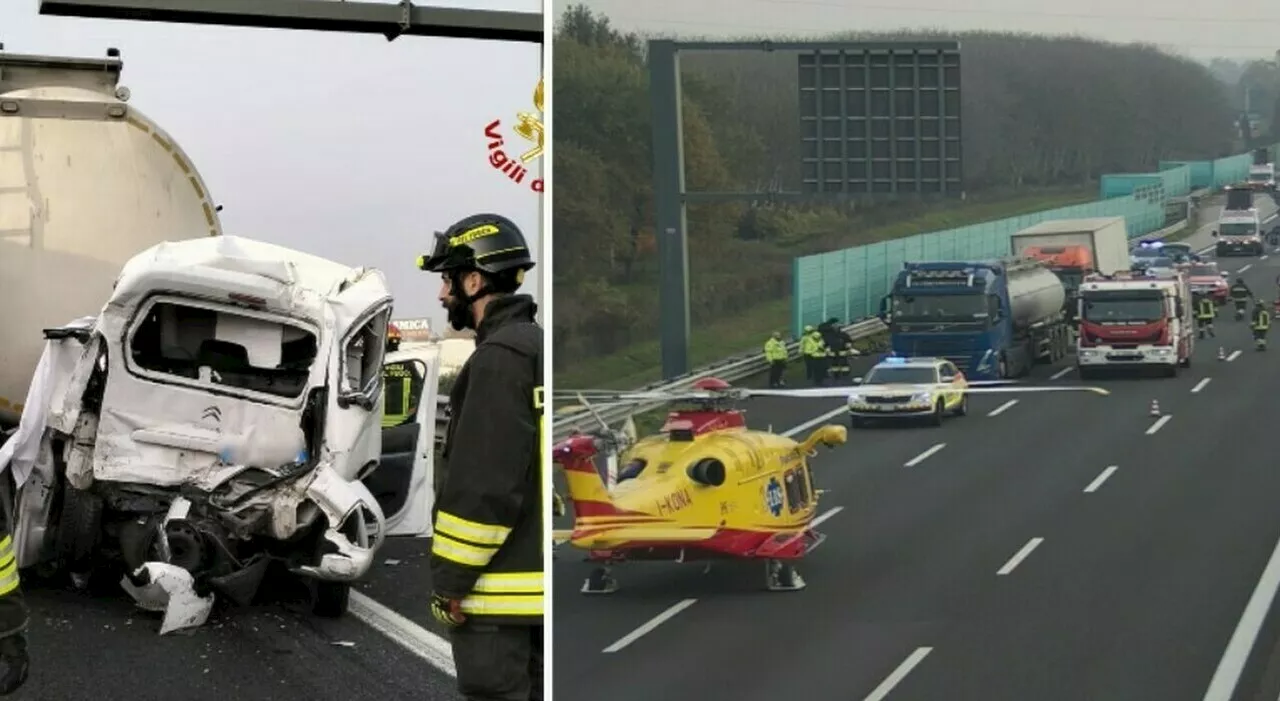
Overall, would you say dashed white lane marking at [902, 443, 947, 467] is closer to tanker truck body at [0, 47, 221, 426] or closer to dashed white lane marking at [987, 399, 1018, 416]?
dashed white lane marking at [987, 399, 1018, 416]

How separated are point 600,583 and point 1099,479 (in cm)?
Result: 107

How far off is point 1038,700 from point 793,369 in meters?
0.85

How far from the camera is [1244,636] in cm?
388

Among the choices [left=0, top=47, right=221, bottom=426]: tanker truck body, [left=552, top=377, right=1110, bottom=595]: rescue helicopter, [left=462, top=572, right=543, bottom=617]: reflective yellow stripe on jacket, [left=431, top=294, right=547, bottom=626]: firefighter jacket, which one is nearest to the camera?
[left=552, top=377, right=1110, bottom=595]: rescue helicopter

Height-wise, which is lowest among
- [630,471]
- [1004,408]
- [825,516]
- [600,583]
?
[600,583]

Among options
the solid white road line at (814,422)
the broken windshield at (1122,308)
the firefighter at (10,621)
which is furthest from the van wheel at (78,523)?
the broken windshield at (1122,308)

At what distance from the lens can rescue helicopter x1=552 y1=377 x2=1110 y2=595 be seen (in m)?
4.09

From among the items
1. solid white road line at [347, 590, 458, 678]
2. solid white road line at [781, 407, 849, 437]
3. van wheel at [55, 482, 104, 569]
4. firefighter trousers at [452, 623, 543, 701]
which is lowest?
solid white road line at [347, 590, 458, 678]

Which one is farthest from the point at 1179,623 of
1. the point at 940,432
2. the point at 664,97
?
the point at 664,97

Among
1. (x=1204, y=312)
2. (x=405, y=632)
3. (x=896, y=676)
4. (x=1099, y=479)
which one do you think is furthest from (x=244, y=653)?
(x=1204, y=312)

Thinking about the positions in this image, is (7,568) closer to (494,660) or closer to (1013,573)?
(494,660)

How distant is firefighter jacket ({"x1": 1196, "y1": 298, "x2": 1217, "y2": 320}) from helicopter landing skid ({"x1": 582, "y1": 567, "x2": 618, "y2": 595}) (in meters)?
1.37

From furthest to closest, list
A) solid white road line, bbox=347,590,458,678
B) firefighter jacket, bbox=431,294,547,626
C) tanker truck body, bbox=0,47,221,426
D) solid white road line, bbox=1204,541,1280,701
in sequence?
tanker truck body, bbox=0,47,221,426 < solid white road line, bbox=347,590,458,678 < firefighter jacket, bbox=431,294,547,626 < solid white road line, bbox=1204,541,1280,701

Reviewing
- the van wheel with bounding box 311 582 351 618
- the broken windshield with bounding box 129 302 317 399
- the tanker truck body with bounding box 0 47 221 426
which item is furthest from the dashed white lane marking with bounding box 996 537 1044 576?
the tanker truck body with bounding box 0 47 221 426
